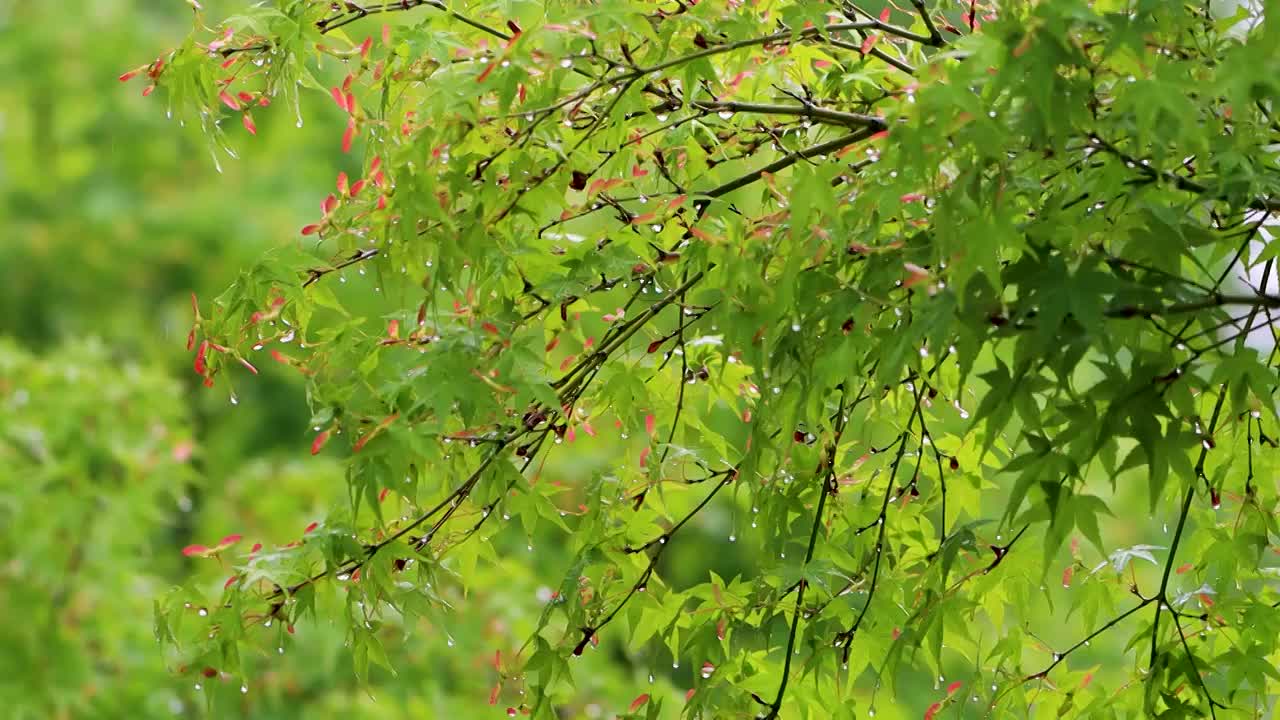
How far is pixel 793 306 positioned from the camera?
5.27 feet

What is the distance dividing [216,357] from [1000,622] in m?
1.09

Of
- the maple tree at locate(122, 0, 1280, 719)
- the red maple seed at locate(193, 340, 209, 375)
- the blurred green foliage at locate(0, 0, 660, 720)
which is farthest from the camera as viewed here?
the blurred green foliage at locate(0, 0, 660, 720)

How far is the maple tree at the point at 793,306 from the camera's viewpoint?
4.58ft

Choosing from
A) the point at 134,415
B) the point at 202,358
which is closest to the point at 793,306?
the point at 202,358

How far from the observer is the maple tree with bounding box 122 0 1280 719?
139 centimetres

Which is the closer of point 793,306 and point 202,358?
point 793,306

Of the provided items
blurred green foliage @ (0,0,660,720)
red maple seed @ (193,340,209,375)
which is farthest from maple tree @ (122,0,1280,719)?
blurred green foliage @ (0,0,660,720)

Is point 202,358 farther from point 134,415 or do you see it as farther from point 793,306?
point 134,415

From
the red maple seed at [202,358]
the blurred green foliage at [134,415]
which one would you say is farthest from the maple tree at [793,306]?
the blurred green foliage at [134,415]

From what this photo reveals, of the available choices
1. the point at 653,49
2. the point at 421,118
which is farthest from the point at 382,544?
the point at 653,49

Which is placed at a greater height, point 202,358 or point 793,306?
point 202,358

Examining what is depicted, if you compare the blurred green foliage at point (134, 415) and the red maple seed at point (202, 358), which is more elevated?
the blurred green foliage at point (134, 415)

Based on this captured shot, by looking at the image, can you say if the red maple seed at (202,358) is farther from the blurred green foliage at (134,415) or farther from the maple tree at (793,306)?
the blurred green foliage at (134,415)

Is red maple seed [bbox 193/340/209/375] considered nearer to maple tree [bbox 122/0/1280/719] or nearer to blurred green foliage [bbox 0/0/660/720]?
maple tree [bbox 122/0/1280/719]
